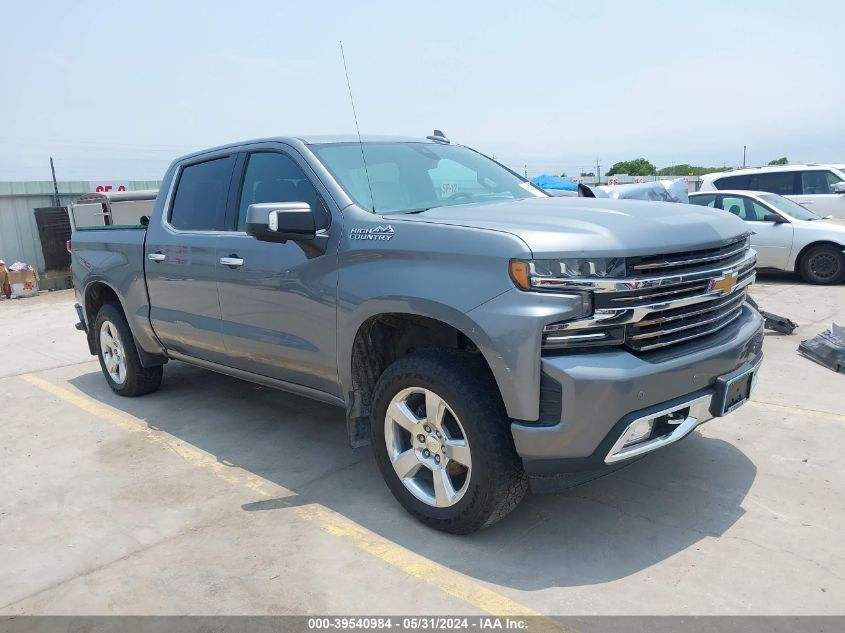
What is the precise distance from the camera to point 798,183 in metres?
12.8

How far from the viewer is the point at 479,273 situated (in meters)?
3.06

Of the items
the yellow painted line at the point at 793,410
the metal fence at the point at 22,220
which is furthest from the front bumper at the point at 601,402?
the metal fence at the point at 22,220

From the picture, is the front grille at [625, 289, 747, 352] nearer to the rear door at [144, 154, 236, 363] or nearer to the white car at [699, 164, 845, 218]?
the rear door at [144, 154, 236, 363]

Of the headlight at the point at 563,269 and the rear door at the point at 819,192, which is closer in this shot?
the headlight at the point at 563,269

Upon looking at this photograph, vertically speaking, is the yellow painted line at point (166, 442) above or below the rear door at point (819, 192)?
below

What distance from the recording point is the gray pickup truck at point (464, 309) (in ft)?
9.55

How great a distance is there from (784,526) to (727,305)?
42.5 inches

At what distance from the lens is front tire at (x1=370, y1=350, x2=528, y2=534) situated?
3.11 m

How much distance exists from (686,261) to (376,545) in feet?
6.37

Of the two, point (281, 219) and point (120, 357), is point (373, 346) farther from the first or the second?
point (120, 357)

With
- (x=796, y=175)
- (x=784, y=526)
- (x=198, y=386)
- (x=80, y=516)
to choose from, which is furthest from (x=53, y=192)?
(x=784, y=526)

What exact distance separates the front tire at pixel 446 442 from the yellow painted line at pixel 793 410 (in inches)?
104

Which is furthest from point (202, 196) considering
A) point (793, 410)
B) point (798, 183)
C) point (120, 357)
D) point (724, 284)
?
point (798, 183)

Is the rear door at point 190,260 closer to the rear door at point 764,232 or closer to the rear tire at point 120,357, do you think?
the rear tire at point 120,357
